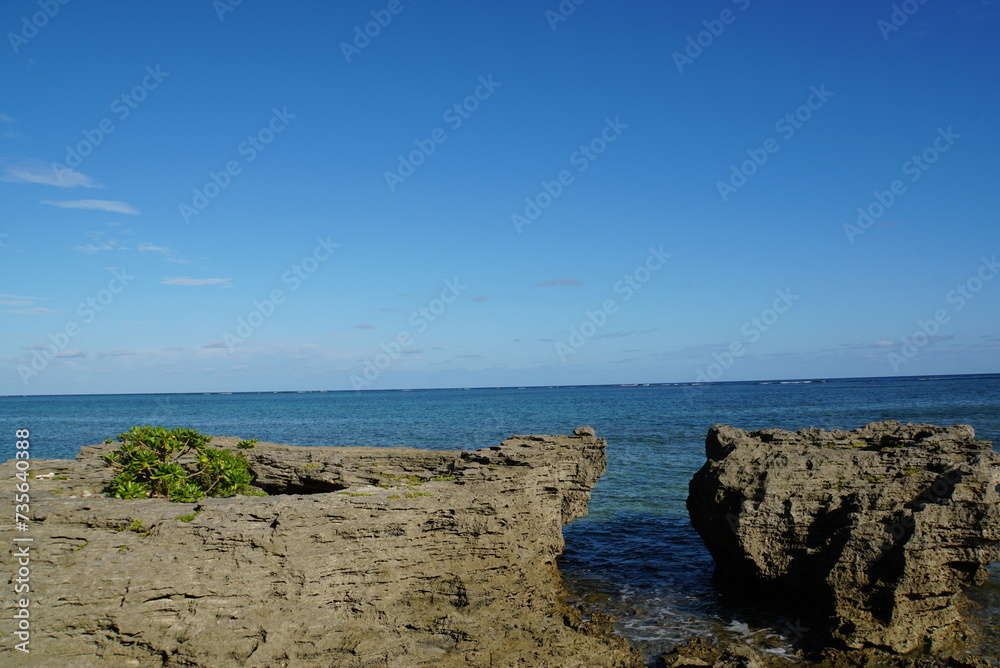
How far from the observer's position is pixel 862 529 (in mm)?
13281

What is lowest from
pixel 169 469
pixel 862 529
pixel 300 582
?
pixel 300 582

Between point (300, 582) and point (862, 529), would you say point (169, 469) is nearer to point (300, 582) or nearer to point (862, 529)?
point (300, 582)

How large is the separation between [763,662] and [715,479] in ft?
15.2

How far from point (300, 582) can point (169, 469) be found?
4670mm

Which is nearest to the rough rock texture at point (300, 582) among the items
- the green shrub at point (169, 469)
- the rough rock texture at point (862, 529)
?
the green shrub at point (169, 469)

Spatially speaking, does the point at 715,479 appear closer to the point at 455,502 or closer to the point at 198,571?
the point at 455,502

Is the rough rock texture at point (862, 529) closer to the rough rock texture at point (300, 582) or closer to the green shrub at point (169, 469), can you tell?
the rough rock texture at point (300, 582)

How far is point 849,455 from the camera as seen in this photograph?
1495 centimetres

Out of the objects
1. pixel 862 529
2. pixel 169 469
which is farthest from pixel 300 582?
pixel 862 529

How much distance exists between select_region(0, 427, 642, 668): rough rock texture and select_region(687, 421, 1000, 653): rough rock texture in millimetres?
4678

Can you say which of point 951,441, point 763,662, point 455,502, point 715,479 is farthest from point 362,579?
point 951,441

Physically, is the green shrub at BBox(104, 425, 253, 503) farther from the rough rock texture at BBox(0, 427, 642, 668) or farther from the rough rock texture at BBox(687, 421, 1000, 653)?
the rough rock texture at BBox(687, 421, 1000, 653)

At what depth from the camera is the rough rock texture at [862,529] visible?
1273 centimetres

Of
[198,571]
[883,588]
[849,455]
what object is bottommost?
[883,588]
